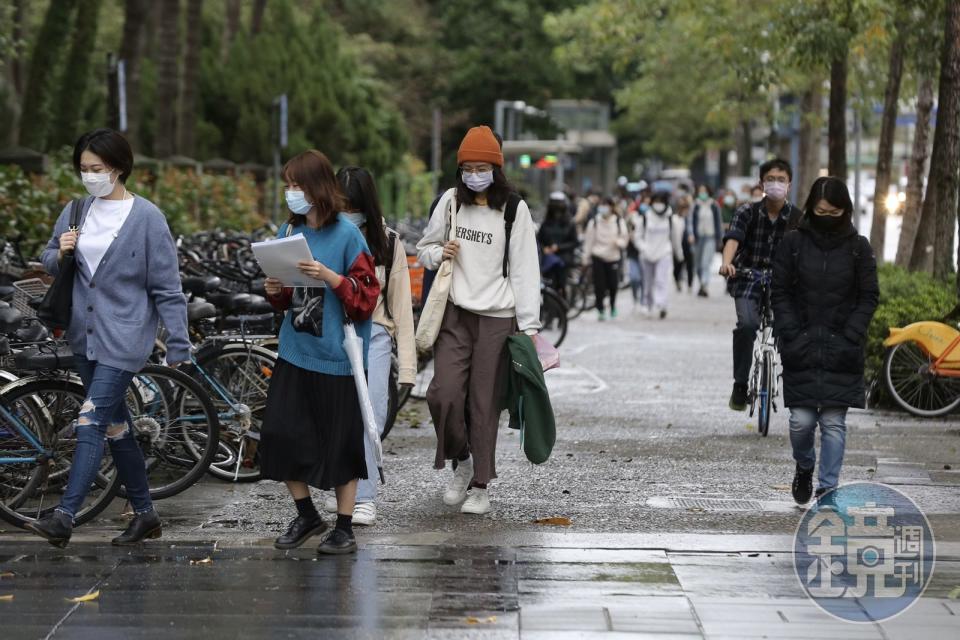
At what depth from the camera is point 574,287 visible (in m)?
22.3

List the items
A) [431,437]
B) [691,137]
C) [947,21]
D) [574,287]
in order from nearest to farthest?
[431,437], [947,21], [574,287], [691,137]

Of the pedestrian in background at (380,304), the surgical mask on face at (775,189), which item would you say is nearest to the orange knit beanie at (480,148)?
the pedestrian in background at (380,304)

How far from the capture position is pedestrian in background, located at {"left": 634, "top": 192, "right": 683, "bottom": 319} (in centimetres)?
2278

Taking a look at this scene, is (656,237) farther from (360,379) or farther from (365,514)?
(360,379)

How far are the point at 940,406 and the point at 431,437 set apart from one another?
3708 mm

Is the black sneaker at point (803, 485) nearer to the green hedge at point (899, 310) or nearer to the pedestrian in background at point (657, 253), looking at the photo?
the green hedge at point (899, 310)

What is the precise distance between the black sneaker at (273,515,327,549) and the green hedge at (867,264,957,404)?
5962 millimetres

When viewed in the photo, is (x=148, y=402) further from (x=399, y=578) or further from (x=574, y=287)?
(x=574, y=287)

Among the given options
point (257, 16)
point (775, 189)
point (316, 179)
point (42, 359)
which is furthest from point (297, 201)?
point (257, 16)

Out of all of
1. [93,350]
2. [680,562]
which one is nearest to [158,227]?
[93,350]

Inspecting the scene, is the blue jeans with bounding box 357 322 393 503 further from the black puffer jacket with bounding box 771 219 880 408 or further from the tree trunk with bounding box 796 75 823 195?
the tree trunk with bounding box 796 75 823 195

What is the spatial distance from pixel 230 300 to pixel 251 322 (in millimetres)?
342

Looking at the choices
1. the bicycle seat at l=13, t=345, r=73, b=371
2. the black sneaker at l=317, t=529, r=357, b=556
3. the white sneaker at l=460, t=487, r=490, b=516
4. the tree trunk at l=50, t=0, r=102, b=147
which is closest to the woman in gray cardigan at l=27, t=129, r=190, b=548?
the bicycle seat at l=13, t=345, r=73, b=371

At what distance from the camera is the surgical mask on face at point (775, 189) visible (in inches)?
406
